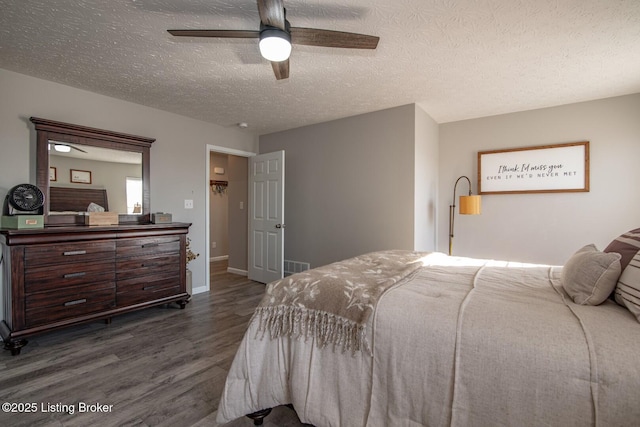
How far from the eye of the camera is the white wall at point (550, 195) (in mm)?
3193

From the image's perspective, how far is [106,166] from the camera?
3.24 meters

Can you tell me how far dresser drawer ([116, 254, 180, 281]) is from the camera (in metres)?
2.90

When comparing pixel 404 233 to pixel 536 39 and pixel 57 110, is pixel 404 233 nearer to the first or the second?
pixel 536 39

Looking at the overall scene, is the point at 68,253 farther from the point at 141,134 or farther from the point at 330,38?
the point at 330,38

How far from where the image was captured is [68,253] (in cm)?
255

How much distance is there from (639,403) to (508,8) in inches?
81.3

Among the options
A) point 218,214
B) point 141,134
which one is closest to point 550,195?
point 141,134

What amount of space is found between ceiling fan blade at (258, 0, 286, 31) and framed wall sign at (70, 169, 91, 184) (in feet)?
8.94

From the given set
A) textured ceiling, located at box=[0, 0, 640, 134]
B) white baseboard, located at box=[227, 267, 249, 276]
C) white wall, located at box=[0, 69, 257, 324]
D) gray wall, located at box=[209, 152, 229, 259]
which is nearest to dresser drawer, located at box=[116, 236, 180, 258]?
white wall, located at box=[0, 69, 257, 324]

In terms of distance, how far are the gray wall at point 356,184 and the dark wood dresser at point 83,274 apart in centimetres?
179

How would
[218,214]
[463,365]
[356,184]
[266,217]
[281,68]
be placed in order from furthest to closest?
[218,214], [266,217], [356,184], [281,68], [463,365]

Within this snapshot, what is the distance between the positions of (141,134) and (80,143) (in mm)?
655

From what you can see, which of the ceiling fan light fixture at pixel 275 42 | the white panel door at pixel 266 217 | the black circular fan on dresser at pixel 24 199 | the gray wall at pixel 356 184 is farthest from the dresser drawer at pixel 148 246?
the ceiling fan light fixture at pixel 275 42

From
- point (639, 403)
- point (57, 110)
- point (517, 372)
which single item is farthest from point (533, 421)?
point (57, 110)
